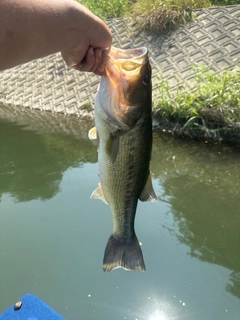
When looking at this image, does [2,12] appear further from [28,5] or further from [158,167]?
[158,167]

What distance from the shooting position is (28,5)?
Result: 1316mm

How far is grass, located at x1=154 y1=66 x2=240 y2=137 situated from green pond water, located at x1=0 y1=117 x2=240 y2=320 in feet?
1.18

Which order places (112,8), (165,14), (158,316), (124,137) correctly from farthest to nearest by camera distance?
(112,8)
(165,14)
(158,316)
(124,137)

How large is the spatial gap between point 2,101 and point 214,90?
5841 millimetres

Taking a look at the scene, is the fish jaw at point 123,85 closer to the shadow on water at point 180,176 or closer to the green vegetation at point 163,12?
the shadow on water at point 180,176

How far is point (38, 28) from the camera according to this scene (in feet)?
4.56

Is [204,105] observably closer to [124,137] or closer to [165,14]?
[165,14]

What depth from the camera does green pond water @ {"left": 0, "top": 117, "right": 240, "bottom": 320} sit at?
3.46 m

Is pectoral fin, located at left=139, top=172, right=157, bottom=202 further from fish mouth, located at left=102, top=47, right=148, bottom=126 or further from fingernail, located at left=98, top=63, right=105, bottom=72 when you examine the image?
fingernail, located at left=98, top=63, right=105, bottom=72

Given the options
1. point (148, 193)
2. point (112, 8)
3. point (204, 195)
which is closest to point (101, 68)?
point (148, 193)

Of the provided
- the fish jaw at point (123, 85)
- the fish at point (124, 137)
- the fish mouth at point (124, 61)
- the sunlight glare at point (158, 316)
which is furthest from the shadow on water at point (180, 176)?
the fish mouth at point (124, 61)

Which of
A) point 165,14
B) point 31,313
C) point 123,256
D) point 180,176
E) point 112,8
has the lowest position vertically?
point 112,8

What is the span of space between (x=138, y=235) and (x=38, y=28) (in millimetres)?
3237

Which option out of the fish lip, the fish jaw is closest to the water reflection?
the fish jaw
